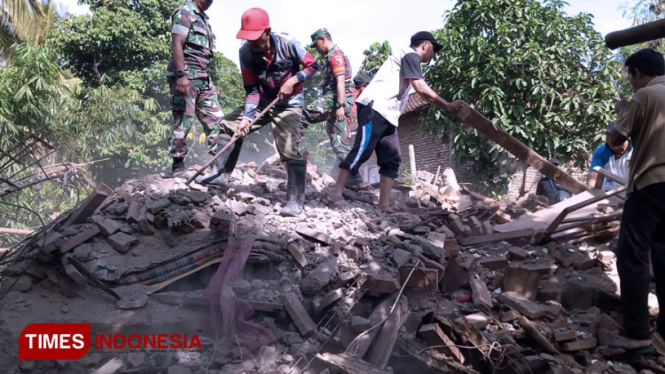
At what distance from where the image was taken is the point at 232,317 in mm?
2723

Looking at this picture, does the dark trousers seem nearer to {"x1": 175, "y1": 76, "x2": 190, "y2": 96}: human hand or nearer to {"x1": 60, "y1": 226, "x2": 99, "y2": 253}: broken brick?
{"x1": 60, "y1": 226, "x2": 99, "y2": 253}: broken brick

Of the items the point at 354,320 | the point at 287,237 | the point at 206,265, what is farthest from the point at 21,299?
the point at 354,320

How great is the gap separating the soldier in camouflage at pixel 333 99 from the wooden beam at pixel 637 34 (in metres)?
3.61

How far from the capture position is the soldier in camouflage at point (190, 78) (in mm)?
4434

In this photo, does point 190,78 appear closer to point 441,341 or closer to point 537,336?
point 441,341

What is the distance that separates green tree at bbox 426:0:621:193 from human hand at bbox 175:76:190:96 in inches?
246

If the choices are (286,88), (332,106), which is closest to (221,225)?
(286,88)

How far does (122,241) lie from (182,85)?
5.82ft

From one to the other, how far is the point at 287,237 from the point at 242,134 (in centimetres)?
126

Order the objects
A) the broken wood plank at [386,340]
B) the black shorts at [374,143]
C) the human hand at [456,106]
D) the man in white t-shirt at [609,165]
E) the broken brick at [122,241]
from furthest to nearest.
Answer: the black shorts at [374,143] → the man in white t-shirt at [609,165] → the human hand at [456,106] → the broken brick at [122,241] → the broken wood plank at [386,340]

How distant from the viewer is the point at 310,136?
30906 millimetres

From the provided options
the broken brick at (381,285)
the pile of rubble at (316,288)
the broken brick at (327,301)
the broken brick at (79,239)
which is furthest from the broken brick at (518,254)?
the broken brick at (79,239)

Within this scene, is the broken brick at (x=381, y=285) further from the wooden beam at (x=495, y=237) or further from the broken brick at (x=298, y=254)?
the wooden beam at (x=495, y=237)

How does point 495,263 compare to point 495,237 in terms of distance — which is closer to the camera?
point 495,263
